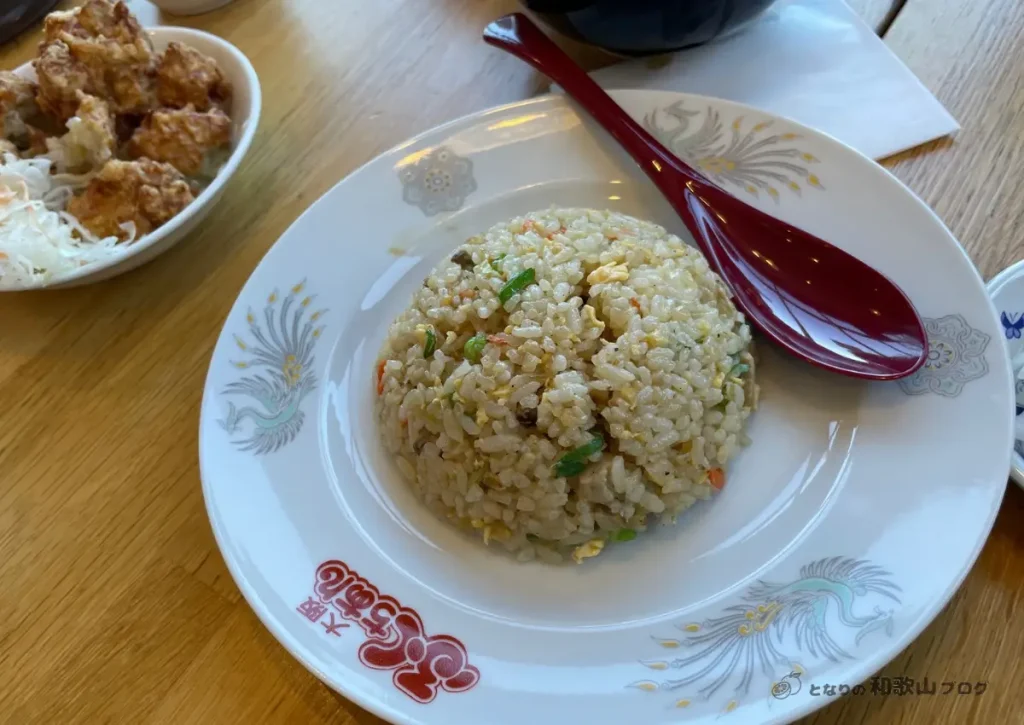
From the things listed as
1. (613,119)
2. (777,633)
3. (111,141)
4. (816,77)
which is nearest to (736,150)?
(613,119)

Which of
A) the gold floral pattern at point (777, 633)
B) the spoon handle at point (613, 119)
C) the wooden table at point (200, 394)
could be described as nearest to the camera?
the gold floral pattern at point (777, 633)

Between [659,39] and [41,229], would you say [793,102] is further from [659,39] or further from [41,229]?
[41,229]

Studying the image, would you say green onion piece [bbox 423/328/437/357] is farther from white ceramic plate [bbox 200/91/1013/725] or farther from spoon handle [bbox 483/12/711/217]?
spoon handle [bbox 483/12/711/217]

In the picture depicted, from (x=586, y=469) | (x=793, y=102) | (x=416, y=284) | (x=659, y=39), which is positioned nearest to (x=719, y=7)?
(x=659, y=39)

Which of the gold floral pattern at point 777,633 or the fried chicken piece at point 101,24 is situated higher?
the fried chicken piece at point 101,24

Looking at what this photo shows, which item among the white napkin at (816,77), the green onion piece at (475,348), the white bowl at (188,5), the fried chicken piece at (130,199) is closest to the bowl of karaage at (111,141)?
the fried chicken piece at (130,199)

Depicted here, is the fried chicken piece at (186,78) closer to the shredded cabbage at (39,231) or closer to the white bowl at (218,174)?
the white bowl at (218,174)

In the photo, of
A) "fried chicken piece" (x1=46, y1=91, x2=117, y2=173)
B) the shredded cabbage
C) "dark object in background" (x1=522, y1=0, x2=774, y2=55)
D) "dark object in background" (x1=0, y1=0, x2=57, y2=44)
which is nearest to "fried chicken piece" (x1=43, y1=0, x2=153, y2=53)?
"fried chicken piece" (x1=46, y1=91, x2=117, y2=173)
